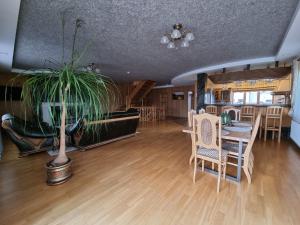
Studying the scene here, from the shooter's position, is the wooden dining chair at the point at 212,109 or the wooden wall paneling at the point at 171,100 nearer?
the wooden dining chair at the point at 212,109

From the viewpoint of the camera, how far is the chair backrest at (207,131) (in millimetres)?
1786

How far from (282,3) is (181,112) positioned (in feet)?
28.5

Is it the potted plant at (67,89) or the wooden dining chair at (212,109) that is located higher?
the potted plant at (67,89)

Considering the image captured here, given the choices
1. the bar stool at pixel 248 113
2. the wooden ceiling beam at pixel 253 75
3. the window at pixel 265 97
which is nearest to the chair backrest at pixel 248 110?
the bar stool at pixel 248 113

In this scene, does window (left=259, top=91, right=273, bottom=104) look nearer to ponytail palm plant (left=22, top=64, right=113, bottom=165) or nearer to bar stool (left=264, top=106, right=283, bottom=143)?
bar stool (left=264, top=106, right=283, bottom=143)

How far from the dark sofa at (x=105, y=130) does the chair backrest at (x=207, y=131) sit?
1837mm

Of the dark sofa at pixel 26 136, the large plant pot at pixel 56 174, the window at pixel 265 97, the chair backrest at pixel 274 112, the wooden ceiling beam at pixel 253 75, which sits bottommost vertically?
the large plant pot at pixel 56 174

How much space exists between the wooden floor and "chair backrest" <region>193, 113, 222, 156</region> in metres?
0.58

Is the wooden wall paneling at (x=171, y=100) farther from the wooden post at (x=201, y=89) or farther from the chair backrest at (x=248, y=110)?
the chair backrest at (x=248, y=110)

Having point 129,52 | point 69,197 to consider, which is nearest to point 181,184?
point 69,197

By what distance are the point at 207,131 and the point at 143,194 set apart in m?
1.14

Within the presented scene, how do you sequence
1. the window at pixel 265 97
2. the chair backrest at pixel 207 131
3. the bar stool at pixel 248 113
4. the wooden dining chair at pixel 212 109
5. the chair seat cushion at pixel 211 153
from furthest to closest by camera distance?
the window at pixel 265 97, the wooden dining chair at pixel 212 109, the bar stool at pixel 248 113, the chair seat cushion at pixel 211 153, the chair backrest at pixel 207 131

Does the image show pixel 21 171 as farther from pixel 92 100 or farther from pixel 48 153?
pixel 92 100

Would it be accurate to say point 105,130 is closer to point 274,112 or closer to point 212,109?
point 212,109
